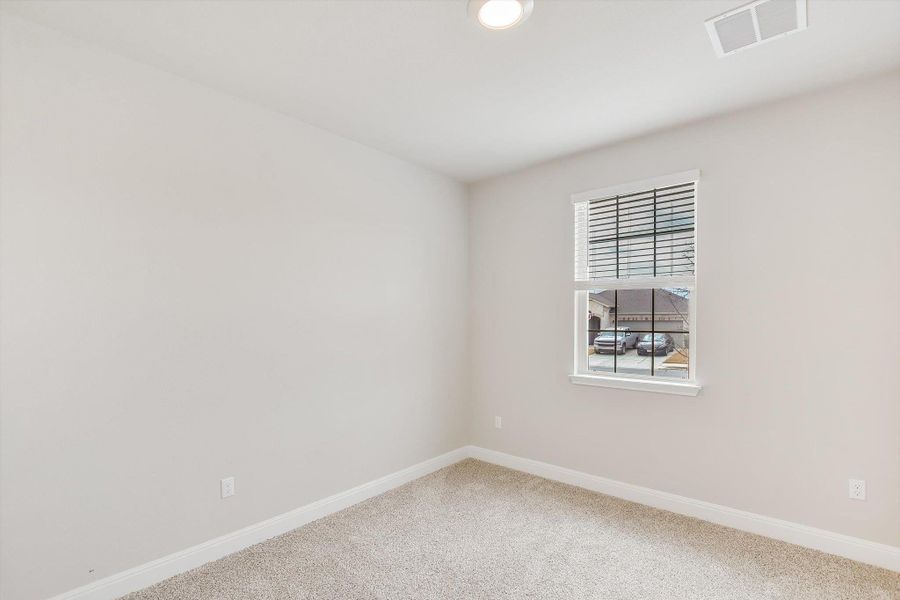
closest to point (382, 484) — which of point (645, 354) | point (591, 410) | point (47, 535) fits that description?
point (591, 410)

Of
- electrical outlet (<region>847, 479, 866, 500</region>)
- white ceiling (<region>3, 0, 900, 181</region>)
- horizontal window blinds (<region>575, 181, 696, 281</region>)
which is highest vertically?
white ceiling (<region>3, 0, 900, 181</region>)

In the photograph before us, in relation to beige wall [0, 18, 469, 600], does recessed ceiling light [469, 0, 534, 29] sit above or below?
above

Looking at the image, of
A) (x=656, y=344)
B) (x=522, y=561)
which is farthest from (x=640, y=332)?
(x=522, y=561)

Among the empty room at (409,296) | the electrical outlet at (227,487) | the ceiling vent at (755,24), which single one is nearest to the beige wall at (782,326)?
the empty room at (409,296)

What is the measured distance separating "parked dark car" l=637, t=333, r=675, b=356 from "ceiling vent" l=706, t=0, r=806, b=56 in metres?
1.77

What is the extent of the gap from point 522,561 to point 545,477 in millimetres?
1257

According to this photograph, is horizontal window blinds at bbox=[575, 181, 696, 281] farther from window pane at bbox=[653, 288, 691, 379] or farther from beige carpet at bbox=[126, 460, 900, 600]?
beige carpet at bbox=[126, 460, 900, 600]

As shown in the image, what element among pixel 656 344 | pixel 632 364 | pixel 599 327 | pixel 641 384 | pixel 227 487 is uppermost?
pixel 599 327

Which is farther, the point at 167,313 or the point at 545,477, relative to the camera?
the point at 545,477

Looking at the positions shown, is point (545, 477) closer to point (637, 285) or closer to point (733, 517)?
point (733, 517)

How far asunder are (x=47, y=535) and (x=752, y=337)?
3722 millimetres

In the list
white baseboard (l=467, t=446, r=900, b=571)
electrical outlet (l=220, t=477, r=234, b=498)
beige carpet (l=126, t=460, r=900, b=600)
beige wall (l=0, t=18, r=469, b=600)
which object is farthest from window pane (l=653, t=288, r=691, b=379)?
electrical outlet (l=220, t=477, r=234, b=498)

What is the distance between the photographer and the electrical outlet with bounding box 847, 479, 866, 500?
238 cm

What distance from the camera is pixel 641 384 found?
311cm
